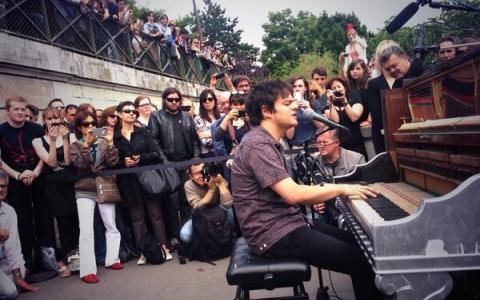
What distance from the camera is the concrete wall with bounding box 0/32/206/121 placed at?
6.93 m

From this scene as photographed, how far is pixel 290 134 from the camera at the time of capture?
186 inches

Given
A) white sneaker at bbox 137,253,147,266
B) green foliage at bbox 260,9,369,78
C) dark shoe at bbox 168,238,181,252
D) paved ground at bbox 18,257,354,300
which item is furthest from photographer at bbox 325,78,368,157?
green foliage at bbox 260,9,369,78

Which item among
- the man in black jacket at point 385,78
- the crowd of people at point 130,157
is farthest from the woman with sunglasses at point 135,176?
the man in black jacket at point 385,78

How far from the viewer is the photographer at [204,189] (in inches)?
190

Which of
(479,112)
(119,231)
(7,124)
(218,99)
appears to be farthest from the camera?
(218,99)

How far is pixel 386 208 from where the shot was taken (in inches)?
87.4

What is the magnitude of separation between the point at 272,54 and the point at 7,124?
43.8 metres

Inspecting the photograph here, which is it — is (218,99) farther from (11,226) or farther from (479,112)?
(479,112)

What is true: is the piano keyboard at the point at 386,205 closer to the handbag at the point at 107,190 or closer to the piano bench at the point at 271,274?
the piano bench at the point at 271,274

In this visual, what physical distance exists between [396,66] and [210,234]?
2.90 meters

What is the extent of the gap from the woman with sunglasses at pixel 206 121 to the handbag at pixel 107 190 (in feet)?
4.36

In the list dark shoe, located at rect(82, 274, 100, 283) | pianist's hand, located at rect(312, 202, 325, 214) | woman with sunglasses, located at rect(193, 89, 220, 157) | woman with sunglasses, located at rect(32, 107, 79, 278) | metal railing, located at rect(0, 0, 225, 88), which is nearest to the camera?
pianist's hand, located at rect(312, 202, 325, 214)

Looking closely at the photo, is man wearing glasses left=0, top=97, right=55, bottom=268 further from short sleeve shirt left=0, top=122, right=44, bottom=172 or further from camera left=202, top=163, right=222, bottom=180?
camera left=202, top=163, right=222, bottom=180

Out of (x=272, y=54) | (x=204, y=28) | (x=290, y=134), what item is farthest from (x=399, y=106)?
(x=204, y=28)
